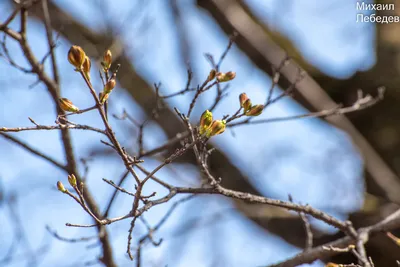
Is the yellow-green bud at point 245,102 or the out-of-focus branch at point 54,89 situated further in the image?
the out-of-focus branch at point 54,89

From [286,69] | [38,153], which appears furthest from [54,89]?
[286,69]

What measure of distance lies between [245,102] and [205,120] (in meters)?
0.10

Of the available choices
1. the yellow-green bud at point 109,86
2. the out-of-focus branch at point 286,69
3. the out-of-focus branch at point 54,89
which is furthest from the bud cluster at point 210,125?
the out-of-focus branch at point 286,69

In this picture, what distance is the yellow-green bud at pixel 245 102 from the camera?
0.83 meters

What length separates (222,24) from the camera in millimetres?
2363

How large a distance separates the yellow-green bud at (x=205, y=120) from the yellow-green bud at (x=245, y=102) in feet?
0.28

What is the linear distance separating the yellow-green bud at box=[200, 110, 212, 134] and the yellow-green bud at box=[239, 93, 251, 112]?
3.3 inches

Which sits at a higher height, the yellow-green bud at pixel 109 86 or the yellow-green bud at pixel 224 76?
the yellow-green bud at pixel 224 76

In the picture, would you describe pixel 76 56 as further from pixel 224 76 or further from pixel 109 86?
pixel 224 76

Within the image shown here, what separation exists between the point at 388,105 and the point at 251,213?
89 cm

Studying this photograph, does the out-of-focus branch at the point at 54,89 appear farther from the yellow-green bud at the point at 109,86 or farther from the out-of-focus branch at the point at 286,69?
the out-of-focus branch at the point at 286,69

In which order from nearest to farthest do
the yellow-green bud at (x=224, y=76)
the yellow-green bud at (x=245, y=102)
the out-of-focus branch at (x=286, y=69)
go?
1. the yellow-green bud at (x=245, y=102)
2. the yellow-green bud at (x=224, y=76)
3. the out-of-focus branch at (x=286, y=69)

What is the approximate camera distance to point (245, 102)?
0.83 metres

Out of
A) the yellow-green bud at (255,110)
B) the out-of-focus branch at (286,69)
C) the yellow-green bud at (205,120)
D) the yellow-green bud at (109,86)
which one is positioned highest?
the out-of-focus branch at (286,69)
